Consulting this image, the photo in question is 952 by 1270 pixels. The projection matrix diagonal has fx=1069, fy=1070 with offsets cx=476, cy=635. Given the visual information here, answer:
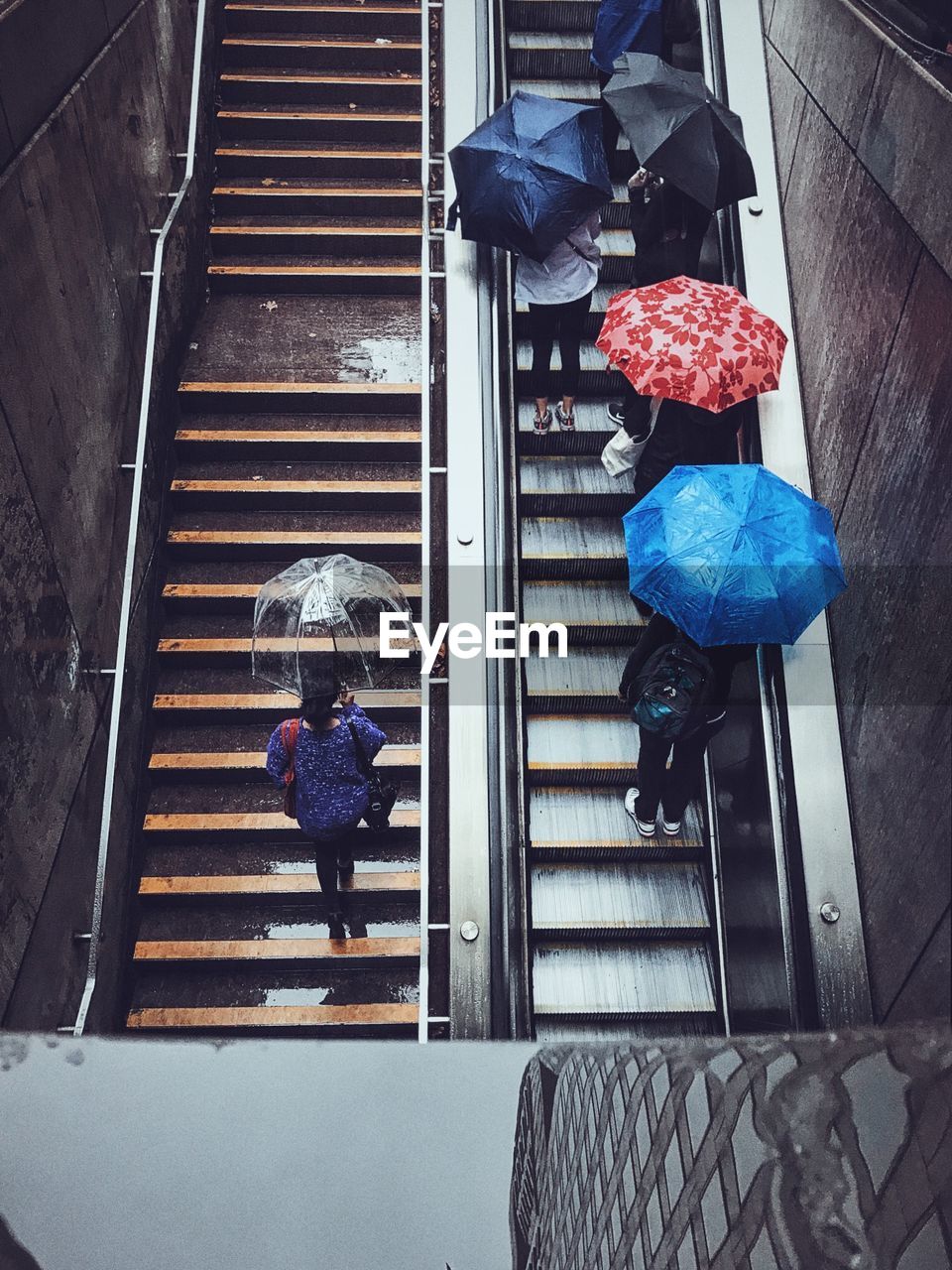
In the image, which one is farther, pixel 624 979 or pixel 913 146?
pixel 624 979

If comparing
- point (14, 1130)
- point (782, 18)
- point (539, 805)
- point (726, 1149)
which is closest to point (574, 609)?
point (539, 805)

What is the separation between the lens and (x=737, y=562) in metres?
3.81

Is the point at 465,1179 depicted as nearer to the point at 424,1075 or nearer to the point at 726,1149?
the point at 424,1075

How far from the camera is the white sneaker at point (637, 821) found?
16.6 ft

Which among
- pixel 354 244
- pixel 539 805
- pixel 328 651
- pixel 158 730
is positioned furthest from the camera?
pixel 354 244

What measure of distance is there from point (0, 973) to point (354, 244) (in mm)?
5194

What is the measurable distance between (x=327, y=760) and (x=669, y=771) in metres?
1.59

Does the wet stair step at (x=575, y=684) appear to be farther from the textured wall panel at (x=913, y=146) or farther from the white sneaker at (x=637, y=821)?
the textured wall panel at (x=913, y=146)

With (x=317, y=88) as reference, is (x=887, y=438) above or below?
below

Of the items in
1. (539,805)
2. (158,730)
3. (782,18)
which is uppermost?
(782,18)

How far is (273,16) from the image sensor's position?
7.89 metres

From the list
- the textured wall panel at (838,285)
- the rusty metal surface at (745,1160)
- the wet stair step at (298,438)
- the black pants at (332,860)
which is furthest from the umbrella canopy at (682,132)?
the rusty metal surface at (745,1160)

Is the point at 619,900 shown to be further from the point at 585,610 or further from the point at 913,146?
the point at 913,146

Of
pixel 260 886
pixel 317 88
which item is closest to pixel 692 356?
pixel 260 886
